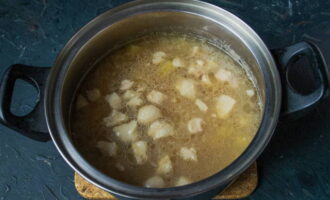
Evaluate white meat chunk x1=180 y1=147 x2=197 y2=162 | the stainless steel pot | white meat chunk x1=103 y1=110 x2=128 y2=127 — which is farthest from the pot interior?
white meat chunk x1=180 y1=147 x2=197 y2=162

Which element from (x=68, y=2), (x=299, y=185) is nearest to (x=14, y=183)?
(x=68, y=2)

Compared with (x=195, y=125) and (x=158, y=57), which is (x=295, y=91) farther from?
(x=158, y=57)

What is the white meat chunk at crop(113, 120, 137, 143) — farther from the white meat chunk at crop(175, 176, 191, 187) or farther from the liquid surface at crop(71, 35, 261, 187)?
the white meat chunk at crop(175, 176, 191, 187)

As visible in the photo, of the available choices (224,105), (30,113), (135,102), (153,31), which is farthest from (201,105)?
(30,113)

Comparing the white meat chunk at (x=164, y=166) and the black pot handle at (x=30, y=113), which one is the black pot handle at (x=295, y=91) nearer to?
the white meat chunk at (x=164, y=166)

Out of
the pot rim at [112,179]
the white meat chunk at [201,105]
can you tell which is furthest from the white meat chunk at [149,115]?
the pot rim at [112,179]

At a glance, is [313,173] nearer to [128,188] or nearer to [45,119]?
[128,188]

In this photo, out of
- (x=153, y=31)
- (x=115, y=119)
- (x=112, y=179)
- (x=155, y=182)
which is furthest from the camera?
(x=153, y=31)
